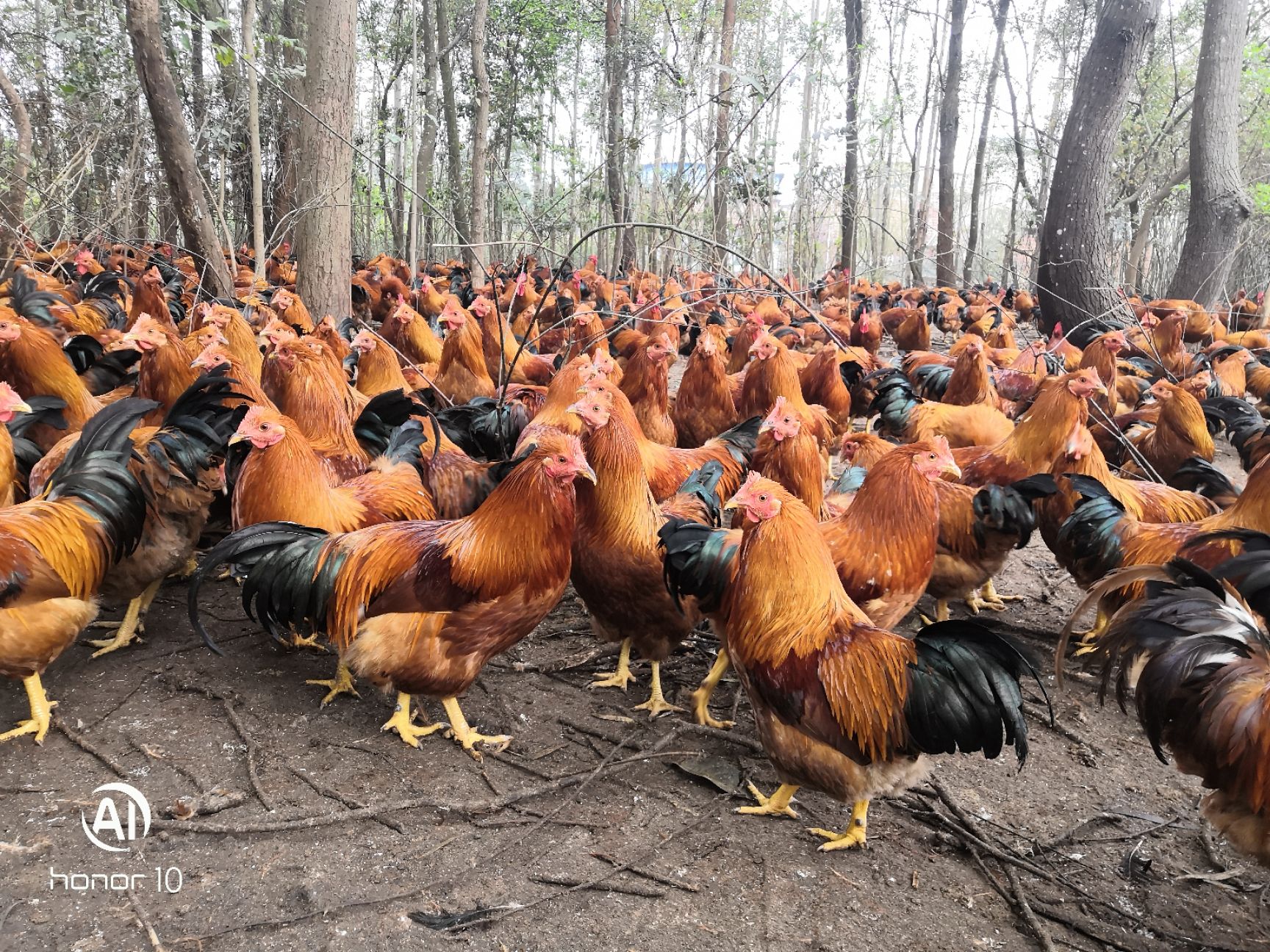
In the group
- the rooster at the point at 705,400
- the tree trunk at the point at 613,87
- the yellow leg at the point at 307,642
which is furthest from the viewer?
A: the tree trunk at the point at 613,87

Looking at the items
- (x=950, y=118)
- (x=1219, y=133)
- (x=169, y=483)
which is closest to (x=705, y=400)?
(x=169, y=483)

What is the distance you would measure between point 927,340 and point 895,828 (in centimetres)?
1162

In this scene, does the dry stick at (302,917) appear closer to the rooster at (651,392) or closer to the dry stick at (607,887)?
the dry stick at (607,887)

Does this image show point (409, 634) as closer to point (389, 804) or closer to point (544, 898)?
point (389, 804)

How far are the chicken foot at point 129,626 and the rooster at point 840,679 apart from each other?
335 cm

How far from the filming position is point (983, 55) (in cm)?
2511

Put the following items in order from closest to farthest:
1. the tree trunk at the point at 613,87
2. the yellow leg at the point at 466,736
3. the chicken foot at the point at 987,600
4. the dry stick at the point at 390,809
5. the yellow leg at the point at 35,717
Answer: the dry stick at the point at 390,809, the yellow leg at the point at 35,717, the yellow leg at the point at 466,736, the chicken foot at the point at 987,600, the tree trunk at the point at 613,87

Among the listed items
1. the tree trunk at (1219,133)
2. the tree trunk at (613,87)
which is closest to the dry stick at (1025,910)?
the tree trunk at (1219,133)

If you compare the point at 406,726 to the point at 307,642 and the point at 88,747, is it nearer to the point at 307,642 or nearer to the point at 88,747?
the point at 307,642

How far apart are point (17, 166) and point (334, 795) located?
7.65 meters

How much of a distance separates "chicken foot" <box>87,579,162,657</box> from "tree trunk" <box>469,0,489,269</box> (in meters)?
7.99

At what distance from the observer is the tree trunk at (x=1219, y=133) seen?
1050 centimetres

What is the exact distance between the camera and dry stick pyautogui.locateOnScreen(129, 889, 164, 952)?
2480mm

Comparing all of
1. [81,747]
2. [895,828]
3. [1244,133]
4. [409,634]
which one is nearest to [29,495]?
[81,747]
